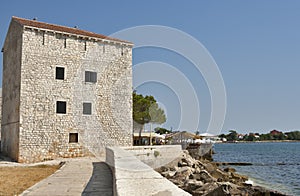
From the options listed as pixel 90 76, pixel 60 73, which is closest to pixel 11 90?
pixel 60 73

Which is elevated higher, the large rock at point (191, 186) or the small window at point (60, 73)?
the small window at point (60, 73)

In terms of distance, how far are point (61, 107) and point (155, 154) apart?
726 cm

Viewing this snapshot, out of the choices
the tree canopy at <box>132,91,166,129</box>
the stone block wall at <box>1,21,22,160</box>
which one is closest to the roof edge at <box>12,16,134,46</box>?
the stone block wall at <box>1,21,22,160</box>

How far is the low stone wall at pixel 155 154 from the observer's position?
18.5m

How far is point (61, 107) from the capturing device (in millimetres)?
21297

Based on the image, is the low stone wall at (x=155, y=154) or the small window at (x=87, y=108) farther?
the small window at (x=87, y=108)

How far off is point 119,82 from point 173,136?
18673 millimetres

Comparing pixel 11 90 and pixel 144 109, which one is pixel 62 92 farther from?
pixel 144 109

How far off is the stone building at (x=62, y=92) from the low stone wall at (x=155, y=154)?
437cm

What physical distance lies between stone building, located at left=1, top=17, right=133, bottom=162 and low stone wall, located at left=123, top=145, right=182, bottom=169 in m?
4.37

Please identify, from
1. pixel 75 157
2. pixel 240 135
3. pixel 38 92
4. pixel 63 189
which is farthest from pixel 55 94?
pixel 240 135

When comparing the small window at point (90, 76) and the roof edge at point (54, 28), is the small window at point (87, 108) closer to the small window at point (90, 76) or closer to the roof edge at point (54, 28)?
the small window at point (90, 76)

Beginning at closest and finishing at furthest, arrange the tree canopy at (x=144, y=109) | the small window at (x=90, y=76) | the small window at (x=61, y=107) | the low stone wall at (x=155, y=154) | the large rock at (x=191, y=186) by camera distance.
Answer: the large rock at (x=191, y=186)
the low stone wall at (x=155, y=154)
the small window at (x=61, y=107)
the small window at (x=90, y=76)
the tree canopy at (x=144, y=109)

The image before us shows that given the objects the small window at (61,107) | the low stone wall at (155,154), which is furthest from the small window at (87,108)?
the low stone wall at (155,154)
